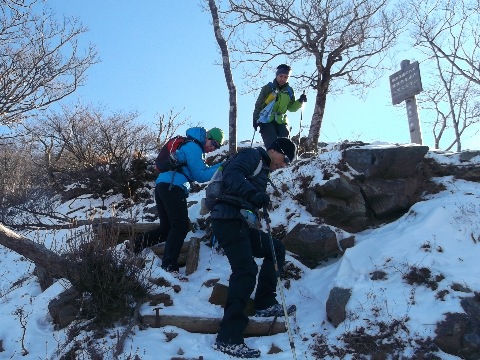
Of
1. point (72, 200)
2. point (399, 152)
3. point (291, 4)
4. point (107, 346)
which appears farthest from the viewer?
point (291, 4)

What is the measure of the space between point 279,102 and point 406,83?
13.5ft

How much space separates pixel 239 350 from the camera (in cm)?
445

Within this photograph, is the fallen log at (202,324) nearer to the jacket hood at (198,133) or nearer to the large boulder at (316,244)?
the large boulder at (316,244)

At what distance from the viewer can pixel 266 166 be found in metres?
5.24

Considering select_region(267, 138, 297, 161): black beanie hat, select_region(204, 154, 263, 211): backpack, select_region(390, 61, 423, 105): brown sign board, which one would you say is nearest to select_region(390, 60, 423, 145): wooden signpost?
select_region(390, 61, 423, 105): brown sign board

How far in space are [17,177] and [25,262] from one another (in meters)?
13.8

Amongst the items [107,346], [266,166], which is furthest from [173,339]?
[266,166]

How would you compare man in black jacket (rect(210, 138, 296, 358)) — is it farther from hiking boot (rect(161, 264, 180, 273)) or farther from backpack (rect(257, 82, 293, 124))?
backpack (rect(257, 82, 293, 124))

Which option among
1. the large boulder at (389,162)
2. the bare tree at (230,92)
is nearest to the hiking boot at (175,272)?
the large boulder at (389,162)

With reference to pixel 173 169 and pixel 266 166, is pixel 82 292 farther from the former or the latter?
pixel 266 166

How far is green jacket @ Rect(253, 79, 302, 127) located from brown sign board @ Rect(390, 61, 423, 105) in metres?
3.62

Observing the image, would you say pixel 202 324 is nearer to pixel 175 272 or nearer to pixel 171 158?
pixel 175 272

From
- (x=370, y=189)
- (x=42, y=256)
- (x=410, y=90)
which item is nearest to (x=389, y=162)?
A: (x=370, y=189)

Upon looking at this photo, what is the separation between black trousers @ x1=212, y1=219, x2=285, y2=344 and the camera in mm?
4609
